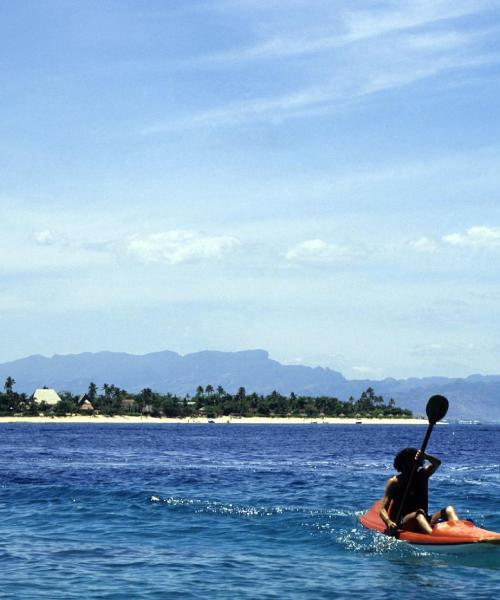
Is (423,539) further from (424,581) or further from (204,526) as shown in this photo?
(204,526)

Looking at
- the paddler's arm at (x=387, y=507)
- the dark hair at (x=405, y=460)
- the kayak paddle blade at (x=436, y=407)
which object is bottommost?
the paddler's arm at (x=387, y=507)

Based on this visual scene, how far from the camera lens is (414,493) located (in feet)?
84.0

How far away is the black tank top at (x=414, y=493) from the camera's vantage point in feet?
83.5

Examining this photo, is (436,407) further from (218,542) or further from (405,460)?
(218,542)

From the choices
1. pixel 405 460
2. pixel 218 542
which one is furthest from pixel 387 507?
pixel 218 542

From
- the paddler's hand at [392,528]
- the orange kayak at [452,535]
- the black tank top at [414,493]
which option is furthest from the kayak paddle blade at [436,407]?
the orange kayak at [452,535]

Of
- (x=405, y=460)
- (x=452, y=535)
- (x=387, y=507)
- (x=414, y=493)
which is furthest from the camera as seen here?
(x=387, y=507)

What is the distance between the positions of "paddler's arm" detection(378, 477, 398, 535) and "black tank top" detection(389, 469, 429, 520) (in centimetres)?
12

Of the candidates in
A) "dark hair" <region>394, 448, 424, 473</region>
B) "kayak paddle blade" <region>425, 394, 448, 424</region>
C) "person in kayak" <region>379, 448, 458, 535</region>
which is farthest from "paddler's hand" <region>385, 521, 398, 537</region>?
"kayak paddle blade" <region>425, 394, 448, 424</region>

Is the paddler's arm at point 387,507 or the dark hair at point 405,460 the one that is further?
the paddler's arm at point 387,507

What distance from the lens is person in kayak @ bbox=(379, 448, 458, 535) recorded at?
25.3 meters

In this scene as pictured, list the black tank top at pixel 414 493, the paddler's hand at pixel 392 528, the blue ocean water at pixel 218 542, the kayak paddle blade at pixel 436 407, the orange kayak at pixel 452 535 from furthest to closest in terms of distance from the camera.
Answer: the kayak paddle blade at pixel 436 407 → the paddler's hand at pixel 392 528 → the black tank top at pixel 414 493 → the orange kayak at pixel 452 535 → the blue ocean water at pixel 218 542

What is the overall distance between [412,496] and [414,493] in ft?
0.41

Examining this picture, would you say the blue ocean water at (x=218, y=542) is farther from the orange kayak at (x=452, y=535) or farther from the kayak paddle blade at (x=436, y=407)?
the kayak paddle blade at (x=436, y=407)
